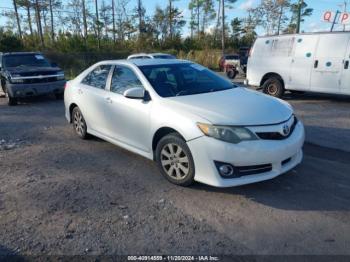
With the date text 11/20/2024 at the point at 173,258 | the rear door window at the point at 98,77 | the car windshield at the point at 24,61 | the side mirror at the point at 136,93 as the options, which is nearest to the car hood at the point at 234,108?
the side mirror at the point at 136,93

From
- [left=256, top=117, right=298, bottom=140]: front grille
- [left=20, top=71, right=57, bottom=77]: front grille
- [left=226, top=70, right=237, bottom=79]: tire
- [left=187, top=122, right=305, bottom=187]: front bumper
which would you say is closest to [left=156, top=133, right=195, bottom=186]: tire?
[left=187, top=122, right=305, bottom=187]: front bumper

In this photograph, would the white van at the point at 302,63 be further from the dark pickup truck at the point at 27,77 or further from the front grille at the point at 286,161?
the dark pickup truck at the point at 27,77

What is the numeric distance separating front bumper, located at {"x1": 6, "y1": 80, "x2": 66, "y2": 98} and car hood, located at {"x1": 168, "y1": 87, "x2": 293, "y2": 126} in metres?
7.95

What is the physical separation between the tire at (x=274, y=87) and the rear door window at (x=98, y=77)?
6601 millimetres

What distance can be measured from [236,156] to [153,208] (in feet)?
3.62

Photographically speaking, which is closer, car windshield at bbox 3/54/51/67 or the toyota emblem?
the toyota emblem

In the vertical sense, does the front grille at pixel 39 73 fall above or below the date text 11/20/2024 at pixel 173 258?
above

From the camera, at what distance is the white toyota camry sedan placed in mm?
3889

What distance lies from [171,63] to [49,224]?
10.1ft

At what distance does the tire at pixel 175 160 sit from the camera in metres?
4.17

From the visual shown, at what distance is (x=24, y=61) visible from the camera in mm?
12188

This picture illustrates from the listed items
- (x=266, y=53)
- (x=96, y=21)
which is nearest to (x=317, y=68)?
(x=266, y=53)

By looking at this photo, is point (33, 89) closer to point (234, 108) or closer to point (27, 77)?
point (27, 77)

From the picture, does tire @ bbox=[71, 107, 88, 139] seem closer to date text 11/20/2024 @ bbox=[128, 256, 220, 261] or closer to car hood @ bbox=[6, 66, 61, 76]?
date text 11/20/2024 @ bbox=[128, 256, 220, 261]
